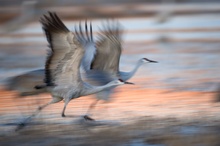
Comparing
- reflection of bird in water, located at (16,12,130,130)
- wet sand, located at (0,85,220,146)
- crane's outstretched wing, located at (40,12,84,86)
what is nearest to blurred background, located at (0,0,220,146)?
wet sand, located at (0,85,220,146)

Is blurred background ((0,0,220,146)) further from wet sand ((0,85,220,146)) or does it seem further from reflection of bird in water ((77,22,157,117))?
reflection of bird in water ((77,22,157,117))

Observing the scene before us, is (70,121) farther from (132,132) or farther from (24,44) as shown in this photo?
(24,44)

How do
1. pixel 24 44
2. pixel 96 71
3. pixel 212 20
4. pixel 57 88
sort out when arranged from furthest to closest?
pixel 212 20
pixel 24 44
pixel 96 71
pixel 57 88

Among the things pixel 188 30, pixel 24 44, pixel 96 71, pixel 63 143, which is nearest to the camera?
pixel 63 143

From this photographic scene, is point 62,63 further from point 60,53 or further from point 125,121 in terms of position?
point 125,121

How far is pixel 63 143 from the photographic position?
7.44 meters

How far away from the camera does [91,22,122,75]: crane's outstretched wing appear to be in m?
10.1

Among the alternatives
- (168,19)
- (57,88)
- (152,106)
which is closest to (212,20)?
(168,19)

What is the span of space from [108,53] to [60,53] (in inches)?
83.9

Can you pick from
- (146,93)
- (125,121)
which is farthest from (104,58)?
(146,93)

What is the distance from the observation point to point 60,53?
26.5 feet

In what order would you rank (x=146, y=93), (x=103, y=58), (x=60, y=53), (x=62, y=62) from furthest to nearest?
(x=146, y=93)
(x=103, y=58)
(x=62, y=62)
(x=60, y=53)

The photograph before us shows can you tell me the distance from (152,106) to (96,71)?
96 centimetres

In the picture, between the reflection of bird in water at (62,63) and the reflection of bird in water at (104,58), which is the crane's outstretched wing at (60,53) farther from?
the reflection of bird in water at (104,58)
